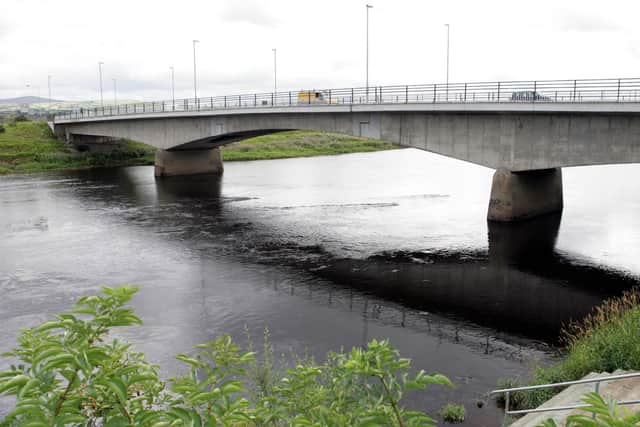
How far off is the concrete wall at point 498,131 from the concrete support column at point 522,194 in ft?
3.53

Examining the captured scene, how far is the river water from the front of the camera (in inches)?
631

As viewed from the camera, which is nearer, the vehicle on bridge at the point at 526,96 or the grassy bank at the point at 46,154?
the vehicle on bridge at the point at 526,96

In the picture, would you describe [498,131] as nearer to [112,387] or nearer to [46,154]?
[112,387]

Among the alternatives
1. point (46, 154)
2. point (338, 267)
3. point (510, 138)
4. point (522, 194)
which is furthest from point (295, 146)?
point (338, 267)

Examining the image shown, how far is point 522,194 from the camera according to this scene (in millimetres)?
30609

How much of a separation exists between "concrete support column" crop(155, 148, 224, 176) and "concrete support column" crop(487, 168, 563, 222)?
30206 mm

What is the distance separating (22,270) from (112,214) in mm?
11969

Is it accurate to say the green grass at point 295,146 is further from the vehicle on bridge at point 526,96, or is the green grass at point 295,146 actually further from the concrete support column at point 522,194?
the vehicle on bridge at point 526,96

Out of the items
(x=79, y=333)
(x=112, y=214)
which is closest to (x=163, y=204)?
(x=112, y=214)

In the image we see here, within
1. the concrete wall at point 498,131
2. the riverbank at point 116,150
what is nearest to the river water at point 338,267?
the concrete wall at point 498,131

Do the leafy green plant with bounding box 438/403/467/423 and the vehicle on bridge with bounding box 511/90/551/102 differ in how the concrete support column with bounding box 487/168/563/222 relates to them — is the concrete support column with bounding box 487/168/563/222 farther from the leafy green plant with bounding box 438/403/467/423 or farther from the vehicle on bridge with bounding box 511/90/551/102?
the leafy green plant with bounding box 438/403/467/423

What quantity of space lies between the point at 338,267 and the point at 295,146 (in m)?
53.0

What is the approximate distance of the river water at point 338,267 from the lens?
16.0 m

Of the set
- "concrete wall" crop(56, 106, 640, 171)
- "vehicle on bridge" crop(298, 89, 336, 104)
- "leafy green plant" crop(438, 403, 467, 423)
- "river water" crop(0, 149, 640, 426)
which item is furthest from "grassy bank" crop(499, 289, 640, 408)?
"vehicle on bridge" crop(298, 89, 336, 104)
